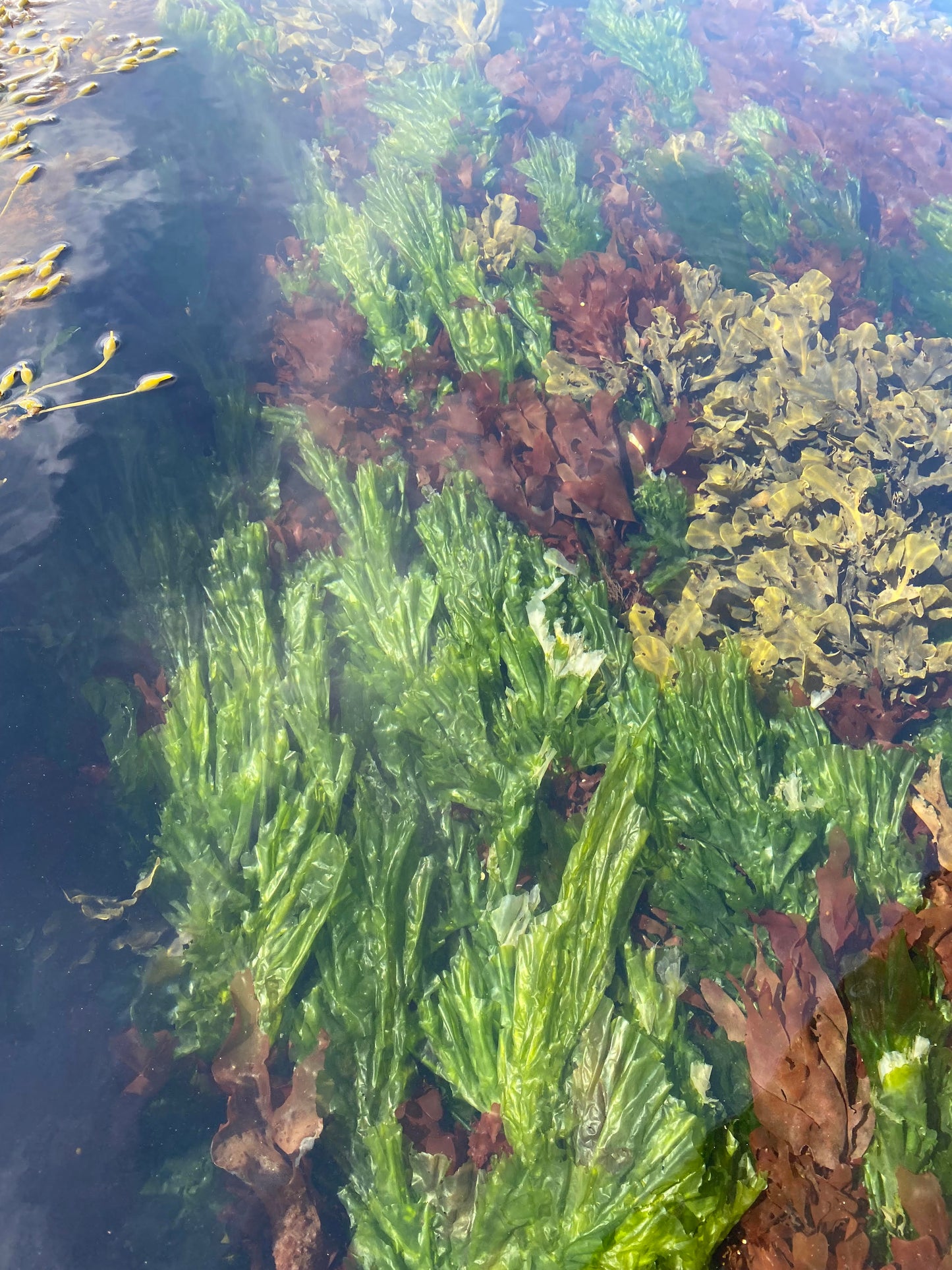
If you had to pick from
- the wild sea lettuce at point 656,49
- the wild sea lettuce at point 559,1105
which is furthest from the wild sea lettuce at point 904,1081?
the wild sea lettuce at point 656,49

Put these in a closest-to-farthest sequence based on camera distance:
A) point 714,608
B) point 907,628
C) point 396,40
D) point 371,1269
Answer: point 371,1269, point 907,628, point 714,608, point 396,40

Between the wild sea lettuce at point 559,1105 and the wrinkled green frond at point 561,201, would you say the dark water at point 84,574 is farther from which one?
the wrinkled green frond at point 561,201

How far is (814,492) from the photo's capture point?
7.67ft

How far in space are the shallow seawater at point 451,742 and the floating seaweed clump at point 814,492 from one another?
2 centimetres

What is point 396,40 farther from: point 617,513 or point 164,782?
point 164,782

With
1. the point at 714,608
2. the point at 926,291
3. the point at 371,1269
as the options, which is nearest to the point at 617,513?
the point at 714,608

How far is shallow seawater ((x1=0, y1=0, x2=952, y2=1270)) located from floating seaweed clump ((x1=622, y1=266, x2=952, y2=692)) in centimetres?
2

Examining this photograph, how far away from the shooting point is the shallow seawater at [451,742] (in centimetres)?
144

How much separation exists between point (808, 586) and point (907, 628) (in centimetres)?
29

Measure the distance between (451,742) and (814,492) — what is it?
1451 mm

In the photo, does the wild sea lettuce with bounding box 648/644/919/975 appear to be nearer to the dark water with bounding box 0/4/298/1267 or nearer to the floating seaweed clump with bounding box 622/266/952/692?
the floating seaweed clump with bounding box 622/266/952/692

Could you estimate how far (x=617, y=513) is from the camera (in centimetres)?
243

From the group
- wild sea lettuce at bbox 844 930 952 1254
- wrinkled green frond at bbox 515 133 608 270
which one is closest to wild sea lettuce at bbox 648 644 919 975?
wild sea lettuce at bbox 844 930 952 1254

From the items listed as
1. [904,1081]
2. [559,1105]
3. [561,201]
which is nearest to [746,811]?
[904,1081]
